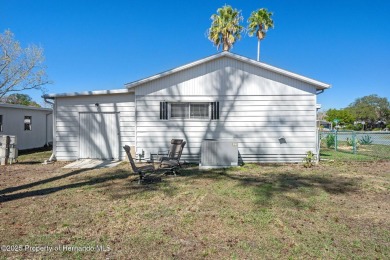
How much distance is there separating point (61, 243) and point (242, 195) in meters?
3.53

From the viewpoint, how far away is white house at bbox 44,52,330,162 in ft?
32.7

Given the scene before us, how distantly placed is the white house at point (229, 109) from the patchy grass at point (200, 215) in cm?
260

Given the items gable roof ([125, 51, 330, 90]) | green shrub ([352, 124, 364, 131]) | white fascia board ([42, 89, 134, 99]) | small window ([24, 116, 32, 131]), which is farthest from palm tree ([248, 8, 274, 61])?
green shrub ([352, 124, 364, 131])

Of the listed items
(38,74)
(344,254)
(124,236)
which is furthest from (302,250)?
(38,74)

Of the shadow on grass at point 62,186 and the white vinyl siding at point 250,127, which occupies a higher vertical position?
the white vinyl siding at point 250,127

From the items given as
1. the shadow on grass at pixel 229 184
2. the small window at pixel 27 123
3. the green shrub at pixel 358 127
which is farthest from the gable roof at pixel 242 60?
the green shrub at pixel 358 127

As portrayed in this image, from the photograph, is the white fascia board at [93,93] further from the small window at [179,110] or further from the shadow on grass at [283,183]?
the shadow on grass at [283,183]

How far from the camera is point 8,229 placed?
377 centimetres

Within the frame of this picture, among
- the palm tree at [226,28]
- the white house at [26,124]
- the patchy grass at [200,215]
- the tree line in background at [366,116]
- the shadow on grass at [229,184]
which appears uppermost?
the palm tree at [226,28]

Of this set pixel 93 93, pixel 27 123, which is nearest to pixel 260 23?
pixel 93 93

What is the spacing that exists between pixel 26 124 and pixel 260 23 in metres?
20.5

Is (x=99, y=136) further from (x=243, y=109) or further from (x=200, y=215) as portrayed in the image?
(x=200, y=215)

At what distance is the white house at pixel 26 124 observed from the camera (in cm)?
1445

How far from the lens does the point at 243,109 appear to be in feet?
32.9
